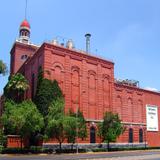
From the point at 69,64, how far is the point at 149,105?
2675cm

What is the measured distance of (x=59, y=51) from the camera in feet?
182

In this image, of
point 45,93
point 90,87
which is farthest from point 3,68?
point 90,87

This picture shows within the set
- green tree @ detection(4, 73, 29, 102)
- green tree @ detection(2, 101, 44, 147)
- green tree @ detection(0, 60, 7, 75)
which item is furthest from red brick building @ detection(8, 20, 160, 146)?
green tree @ detection(0, 60, 7, 75)

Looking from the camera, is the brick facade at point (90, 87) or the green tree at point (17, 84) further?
the green tree at point (17, 84)

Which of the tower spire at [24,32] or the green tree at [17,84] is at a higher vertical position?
the tower spire at [24,32]

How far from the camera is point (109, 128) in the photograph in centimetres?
5397

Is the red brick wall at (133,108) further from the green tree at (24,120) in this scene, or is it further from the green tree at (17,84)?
the green tree at (24,120)

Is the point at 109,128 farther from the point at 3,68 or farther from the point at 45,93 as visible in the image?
the point at 3,68

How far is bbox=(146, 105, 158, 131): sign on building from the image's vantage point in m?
71.7

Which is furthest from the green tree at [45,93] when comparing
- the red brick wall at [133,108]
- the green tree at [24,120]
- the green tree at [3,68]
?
the green tree at [3,68]

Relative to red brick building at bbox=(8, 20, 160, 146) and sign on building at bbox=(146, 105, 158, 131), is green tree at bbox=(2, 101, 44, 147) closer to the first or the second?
red brick building at bbox=(8, 20, 160, 146)

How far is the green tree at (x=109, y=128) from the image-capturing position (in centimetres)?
5369

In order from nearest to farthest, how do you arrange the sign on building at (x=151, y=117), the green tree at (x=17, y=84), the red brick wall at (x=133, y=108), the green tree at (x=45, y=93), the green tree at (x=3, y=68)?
the green tree at (x=3, y=68), the green tree at (x=45, y=93), the green tree at (x=17, y=84), the red brick wall at (x=133, y=108), the sign on building at (x=151, y=117)

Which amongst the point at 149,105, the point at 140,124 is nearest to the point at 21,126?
the point at 140,124
